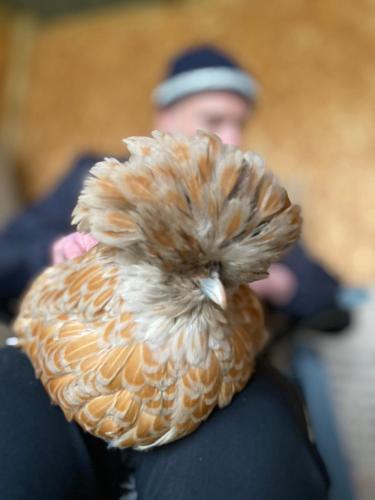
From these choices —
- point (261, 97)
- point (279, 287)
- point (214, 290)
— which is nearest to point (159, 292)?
point (214, 290)

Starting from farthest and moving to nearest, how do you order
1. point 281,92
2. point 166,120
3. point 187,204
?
point 281,92 → point 166,120 → point 187,204

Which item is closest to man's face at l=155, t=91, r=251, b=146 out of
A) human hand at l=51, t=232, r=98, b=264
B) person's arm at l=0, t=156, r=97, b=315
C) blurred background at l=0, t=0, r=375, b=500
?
person's arm at l=0, t=156, r=97, b=315

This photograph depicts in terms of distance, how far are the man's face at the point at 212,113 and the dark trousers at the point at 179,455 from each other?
519 mm

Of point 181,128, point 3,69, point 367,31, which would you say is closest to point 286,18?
point 367,31

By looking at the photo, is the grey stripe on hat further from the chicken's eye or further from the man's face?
the chicken's eye

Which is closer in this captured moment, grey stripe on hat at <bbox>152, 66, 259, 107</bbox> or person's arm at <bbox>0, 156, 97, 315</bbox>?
person's arm at <bbox>0, 156, 97, 315</bbox>

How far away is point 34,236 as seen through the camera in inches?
33.6

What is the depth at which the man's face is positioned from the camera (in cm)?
87

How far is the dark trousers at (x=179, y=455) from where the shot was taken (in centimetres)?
41

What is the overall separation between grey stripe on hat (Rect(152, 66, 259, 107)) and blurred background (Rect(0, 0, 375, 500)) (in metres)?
0.34

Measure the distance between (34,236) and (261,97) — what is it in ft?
2.49

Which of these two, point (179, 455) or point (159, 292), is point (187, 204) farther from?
point (179, 455)

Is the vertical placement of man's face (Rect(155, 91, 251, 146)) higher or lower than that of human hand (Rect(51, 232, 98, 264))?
higher

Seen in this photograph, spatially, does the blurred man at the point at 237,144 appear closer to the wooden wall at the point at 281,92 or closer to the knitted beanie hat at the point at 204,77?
the knitted beanie hat at the point at 204,77
